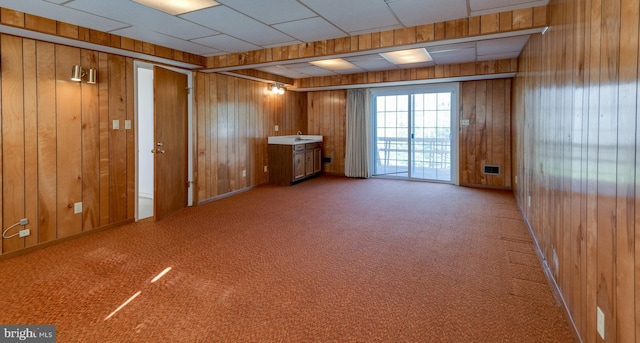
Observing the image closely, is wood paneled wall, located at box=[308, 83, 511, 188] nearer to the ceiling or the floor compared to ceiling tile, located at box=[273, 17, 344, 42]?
nearer to the floor

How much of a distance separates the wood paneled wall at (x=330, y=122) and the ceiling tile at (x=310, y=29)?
14.1 ft

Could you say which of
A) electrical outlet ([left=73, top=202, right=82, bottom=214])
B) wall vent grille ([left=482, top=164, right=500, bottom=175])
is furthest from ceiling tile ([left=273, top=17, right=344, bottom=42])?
wall vent grille ([left=482, top=164, right=500, bottom=175])

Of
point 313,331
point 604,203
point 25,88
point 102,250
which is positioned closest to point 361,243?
point 313,331

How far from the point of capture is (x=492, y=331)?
207 centimetres

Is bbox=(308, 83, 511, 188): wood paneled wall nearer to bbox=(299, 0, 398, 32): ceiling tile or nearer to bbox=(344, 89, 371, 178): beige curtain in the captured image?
bbox=(344, 89, 371, 178): beige curtain

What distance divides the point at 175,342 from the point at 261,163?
545cm

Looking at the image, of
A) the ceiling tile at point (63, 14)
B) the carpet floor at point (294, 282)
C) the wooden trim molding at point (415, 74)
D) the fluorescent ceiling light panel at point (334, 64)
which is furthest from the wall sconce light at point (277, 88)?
the ceiling tile at point (63, 14)

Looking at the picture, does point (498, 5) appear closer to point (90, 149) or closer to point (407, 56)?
point (407, 56)

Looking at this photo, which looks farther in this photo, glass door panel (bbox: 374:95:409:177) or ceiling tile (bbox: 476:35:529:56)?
glass door panel (bbox: 374:95:409:177)

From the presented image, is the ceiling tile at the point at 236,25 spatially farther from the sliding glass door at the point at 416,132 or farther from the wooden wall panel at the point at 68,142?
the sliding glass door at the point at 416,132

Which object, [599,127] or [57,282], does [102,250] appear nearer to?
[57,282]

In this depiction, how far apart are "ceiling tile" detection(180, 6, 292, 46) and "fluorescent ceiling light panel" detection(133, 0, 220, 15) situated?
0.27 feet

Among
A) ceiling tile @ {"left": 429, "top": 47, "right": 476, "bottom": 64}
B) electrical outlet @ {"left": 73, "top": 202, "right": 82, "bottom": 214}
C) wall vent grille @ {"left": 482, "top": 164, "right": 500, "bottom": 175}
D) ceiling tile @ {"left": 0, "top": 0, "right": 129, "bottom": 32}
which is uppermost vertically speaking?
ceiling tile @ {"left": 429, "top": 47, "right": 476, "bottom": 64}

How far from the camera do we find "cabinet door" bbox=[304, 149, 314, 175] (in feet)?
25.8
